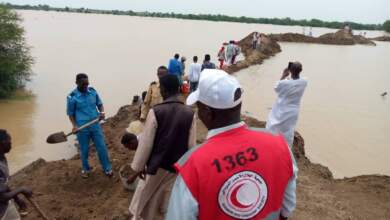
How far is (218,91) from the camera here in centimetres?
160

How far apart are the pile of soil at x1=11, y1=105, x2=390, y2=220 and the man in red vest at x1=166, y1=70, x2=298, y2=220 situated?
9.84 feet

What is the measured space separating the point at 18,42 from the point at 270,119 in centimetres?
1110

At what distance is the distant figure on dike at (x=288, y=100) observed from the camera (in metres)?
4.88

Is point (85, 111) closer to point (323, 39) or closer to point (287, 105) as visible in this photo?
point (287, 105)

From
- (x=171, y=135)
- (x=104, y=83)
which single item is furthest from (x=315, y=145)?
(x=104, y=83)

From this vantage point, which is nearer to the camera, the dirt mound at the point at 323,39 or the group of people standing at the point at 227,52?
the group of people standing at the point at 227,52

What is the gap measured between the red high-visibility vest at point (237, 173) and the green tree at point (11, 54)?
12564mm

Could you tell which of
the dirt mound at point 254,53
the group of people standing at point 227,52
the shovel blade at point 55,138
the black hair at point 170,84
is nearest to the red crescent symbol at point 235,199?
the black hair at point 170,84

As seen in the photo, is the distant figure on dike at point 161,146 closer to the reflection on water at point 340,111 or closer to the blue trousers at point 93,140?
the blue trousers at point 93,140

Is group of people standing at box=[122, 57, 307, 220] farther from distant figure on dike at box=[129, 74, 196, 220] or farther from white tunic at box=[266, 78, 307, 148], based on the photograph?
white tunic at box=[266, 78, 307, 148]

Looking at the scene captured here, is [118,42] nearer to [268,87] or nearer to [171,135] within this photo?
[268,87]

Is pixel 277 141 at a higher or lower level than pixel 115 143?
higher

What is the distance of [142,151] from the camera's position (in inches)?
127

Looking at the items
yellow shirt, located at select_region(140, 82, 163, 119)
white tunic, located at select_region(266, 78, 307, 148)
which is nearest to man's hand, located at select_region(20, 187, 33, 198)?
yellow shirt, located at select_region(140, 82, 163, 119)
